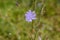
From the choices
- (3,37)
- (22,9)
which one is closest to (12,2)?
(22,9)

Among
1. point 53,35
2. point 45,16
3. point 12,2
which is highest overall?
point 12,2

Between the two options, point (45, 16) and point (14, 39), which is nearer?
point (14, 39)

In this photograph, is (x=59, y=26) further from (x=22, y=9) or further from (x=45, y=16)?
(x=22, y=9)

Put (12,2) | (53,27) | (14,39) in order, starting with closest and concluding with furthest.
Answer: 1. (14,39)
2. (53,27)
3. (12,2)

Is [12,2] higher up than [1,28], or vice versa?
[12,2]

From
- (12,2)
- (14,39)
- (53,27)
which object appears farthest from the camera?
(12,2)

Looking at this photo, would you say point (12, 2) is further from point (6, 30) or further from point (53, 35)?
point (53, 35)
